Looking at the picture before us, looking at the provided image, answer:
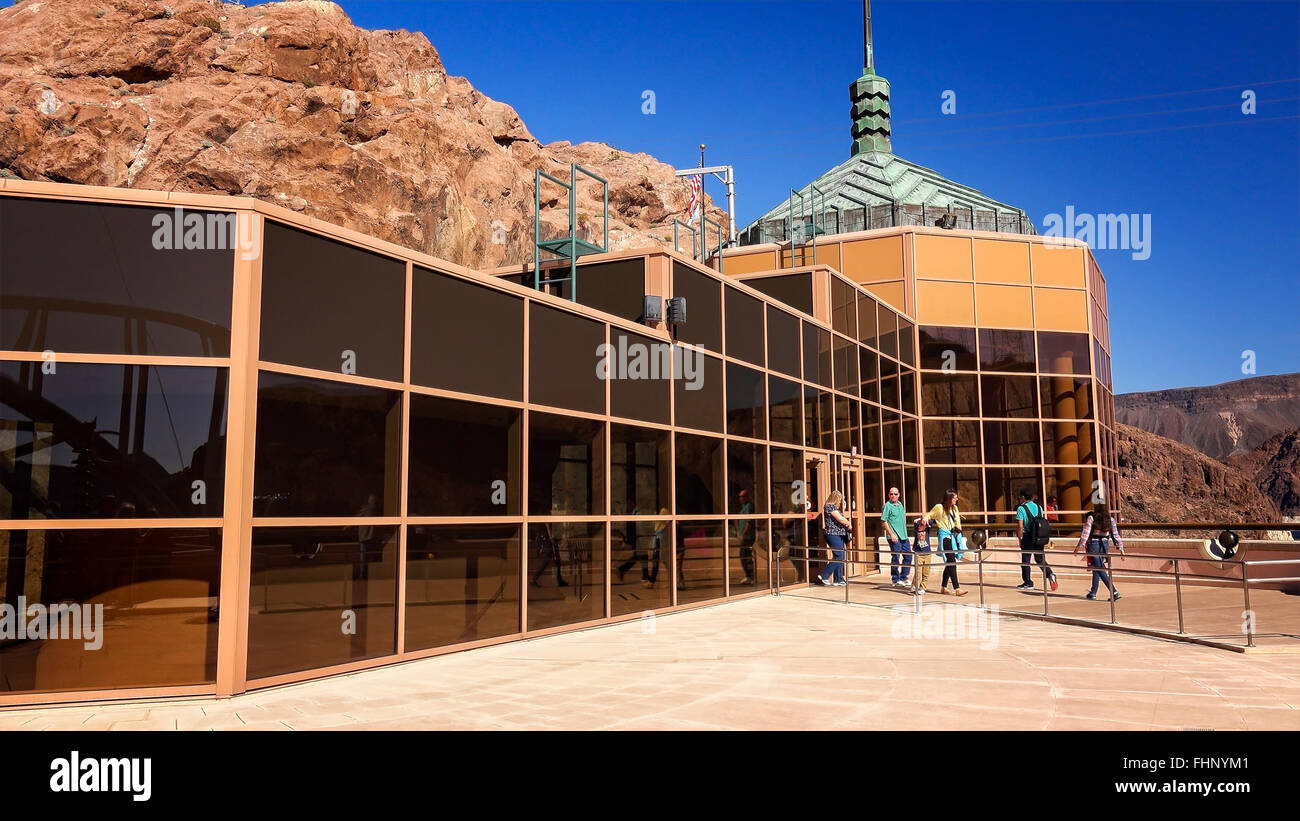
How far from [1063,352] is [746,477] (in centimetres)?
2063

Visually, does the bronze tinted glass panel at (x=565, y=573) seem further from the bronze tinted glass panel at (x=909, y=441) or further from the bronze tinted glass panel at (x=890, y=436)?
the bronze tinted glass panel at (x=909, y=441)

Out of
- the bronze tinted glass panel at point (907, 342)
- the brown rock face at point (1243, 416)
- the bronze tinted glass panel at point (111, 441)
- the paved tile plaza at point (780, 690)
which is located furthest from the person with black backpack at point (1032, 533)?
the brown rock face at point (1243, 416)

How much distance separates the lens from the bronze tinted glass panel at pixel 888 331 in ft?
88.3

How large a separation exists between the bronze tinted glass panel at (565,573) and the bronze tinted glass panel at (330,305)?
3.32m

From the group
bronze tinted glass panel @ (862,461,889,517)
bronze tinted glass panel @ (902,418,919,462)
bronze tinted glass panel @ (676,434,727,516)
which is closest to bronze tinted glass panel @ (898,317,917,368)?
bronze tinted glass panel @ (902,418,919,462)

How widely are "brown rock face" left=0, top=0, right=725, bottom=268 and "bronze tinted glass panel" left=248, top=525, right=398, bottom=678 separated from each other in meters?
43.3

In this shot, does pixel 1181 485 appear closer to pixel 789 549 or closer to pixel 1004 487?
pixel 1004 487

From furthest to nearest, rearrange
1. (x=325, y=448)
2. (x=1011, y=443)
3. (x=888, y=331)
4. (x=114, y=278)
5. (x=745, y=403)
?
(x=1011, y=443)
(x=888, y=331)
(x=745, y=403)
(x=325, y=448)
(x=114, y=278)

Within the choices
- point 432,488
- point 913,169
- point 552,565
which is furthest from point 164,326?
point 913,169

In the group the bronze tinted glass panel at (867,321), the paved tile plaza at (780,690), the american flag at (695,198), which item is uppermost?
the american flag at (695,198)

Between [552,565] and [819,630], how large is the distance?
392 centimetres

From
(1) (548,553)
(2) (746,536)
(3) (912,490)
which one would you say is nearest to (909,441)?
(3) (912,490)

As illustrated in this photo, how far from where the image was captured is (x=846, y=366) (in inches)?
924
